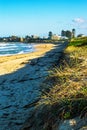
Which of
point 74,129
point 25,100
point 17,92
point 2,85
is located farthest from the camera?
point 2,85

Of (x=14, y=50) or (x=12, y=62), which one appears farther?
(x=14, y=50)

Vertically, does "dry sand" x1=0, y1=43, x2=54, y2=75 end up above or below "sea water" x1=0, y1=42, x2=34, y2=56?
above

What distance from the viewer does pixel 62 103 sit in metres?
6.71

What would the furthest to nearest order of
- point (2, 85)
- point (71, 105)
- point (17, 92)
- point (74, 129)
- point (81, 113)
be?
point (2, 85) < point (17, 92) < point (71, 105) < point (81, 113) < point (74, 129)

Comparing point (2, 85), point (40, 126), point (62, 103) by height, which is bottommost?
point (2, 85)

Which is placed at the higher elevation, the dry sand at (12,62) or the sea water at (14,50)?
the dry sand at (12,62)

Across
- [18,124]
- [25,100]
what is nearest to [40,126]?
[18,124]

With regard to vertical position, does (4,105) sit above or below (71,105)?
below

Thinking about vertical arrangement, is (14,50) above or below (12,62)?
below

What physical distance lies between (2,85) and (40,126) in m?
9.50

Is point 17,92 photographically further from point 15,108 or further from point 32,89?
point 15,108

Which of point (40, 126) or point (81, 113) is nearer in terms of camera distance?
point (81, 113)

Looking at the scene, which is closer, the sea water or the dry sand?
the dry sand

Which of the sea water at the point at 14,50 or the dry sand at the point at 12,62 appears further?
the sea water at the point at 14,50
